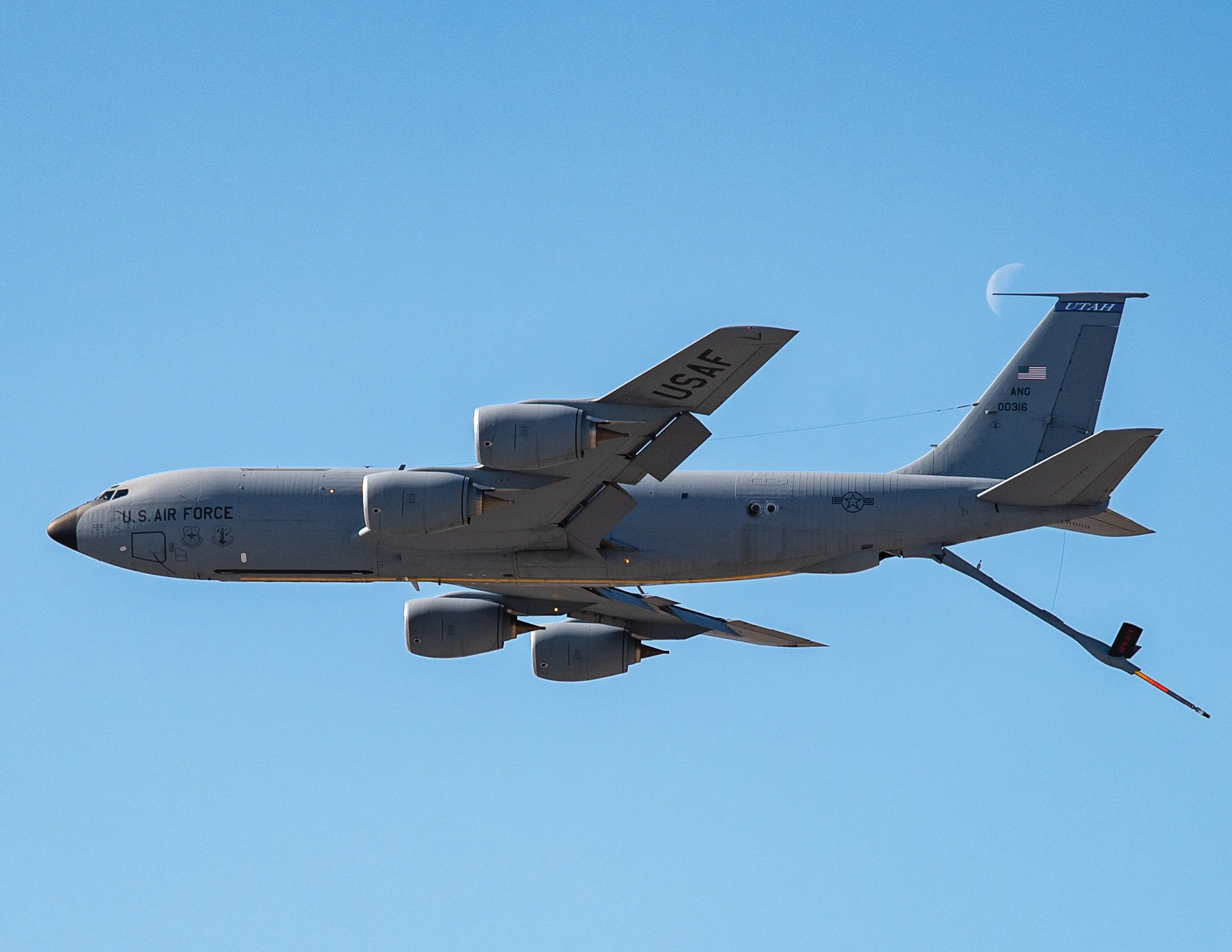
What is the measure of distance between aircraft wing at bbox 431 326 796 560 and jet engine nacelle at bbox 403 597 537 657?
199 inches

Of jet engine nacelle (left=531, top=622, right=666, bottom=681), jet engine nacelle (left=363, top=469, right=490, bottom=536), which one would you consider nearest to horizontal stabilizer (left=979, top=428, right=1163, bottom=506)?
jet engine nacelle (left=531, top=622, right=666, bottom=681)

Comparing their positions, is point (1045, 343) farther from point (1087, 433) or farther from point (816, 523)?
point (816, 523)

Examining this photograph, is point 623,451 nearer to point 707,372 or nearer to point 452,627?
point 707,372

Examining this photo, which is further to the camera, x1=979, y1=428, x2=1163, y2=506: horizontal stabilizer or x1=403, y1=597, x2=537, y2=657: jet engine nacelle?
x1=403, y1=597, x2=537, y2=657: jet engine nacelle

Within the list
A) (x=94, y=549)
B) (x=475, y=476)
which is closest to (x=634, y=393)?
(x=475, y=476)

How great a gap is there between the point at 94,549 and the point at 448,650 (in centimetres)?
866

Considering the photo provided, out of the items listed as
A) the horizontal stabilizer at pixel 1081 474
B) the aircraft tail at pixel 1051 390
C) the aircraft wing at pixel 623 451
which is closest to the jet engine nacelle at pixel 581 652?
the aircraft wing at pixel 623 451

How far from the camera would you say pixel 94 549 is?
36125 mm

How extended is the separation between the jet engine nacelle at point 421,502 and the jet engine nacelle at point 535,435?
6.25ft

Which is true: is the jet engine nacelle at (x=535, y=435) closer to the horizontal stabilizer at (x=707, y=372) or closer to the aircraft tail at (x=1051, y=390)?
the horizontal stabilizer at (x=707, y=372)

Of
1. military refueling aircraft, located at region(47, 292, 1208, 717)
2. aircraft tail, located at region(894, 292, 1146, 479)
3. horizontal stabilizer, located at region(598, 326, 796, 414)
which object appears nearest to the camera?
horizontal stabilizer, located at region(598, 326, 796, 414)

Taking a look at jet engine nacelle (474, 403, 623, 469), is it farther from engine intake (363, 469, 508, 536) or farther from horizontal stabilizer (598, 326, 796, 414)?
engine intake (363, 469, 508, 536)

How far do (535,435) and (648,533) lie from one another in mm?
5750

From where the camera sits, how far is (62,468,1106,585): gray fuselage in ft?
113
